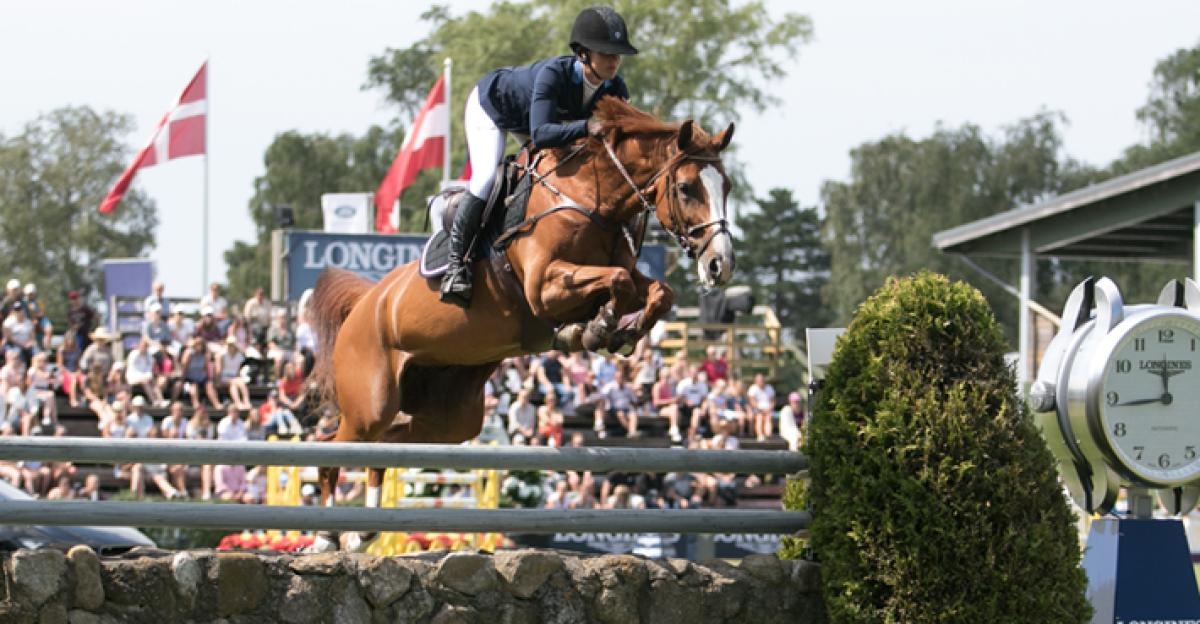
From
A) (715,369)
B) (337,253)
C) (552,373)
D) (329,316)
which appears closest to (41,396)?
(552,373)

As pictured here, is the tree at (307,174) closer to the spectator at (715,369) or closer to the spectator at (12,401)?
the spectator at (715,369)

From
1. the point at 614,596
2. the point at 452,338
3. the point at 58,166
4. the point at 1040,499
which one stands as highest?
the point at 58,166

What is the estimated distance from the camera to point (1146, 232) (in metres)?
19.3

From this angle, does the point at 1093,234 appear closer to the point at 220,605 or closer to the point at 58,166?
the point at 220,605

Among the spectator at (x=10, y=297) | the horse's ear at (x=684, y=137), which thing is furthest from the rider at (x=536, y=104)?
the spectator at (x=10, y=297)

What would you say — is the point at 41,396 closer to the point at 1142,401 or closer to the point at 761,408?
the point at 761,408

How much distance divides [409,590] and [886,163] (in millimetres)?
47107

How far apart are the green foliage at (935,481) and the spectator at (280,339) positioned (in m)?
14.2

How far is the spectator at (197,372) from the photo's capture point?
17.3 meters

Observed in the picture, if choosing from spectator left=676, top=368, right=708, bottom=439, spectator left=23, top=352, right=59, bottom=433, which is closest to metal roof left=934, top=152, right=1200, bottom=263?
spectator left=676, top=368, right=708, bottom=439

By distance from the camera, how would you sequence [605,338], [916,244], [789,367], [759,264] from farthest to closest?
[759,264] → [916,244] → [789,367] → [605,338]

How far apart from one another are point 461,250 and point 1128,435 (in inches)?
120

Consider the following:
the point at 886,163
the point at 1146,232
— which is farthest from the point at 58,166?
the point at 1146,232

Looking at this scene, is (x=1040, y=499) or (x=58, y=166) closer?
(x=1040, y=499)
